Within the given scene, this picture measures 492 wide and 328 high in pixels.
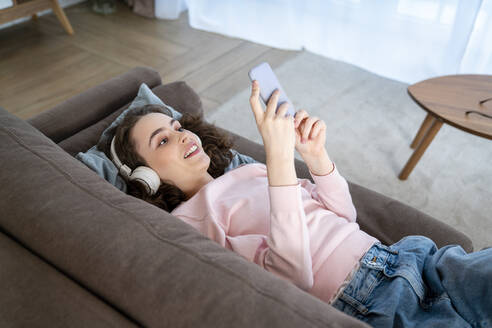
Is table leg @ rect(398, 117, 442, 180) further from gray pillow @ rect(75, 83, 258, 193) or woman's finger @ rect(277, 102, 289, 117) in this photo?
woman's finger @ rect(277, 102, 289, 117)

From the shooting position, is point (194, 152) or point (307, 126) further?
point (194, 152)

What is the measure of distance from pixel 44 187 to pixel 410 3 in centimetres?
271

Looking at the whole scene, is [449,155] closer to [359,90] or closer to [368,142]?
[368,142]

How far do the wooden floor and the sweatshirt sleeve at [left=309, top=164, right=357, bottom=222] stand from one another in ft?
5.15

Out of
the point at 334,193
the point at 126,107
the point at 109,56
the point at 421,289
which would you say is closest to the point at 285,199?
the point at 334,193

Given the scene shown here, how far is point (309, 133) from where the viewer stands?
1132mm

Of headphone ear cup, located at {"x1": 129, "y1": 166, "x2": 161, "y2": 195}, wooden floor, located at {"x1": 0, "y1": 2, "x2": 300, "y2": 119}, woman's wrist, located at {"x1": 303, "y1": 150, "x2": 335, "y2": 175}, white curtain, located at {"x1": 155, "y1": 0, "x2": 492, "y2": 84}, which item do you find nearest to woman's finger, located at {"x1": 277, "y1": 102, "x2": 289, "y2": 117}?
woman's wrist, located at {"x1": 303, "y1": 150, "x2": 335, "y2": 175}

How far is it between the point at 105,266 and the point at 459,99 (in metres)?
1.77

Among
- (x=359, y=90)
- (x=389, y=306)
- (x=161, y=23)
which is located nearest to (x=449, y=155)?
(x=359, y=90)

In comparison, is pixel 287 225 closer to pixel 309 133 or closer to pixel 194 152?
pixel 309 133

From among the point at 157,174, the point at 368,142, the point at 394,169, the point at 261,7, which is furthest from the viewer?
the point at 261,7

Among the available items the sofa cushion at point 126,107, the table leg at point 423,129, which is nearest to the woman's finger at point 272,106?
the sofa cushion at point 126,107

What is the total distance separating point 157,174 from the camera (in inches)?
49.7

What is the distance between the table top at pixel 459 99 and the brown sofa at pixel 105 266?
1377mm
